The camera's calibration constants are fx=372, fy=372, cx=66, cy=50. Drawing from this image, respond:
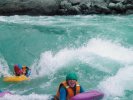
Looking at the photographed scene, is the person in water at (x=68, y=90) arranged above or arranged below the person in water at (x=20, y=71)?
above

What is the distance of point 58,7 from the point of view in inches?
962

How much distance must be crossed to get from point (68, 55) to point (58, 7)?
11.1 meters

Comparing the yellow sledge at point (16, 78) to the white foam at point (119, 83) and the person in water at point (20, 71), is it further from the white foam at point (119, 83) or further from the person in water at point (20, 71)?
the white foam at point (119, 83)

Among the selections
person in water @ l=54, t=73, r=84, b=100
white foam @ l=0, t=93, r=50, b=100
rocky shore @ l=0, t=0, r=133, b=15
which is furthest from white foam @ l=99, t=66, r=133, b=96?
rocky shore @ l=0, t=0, r=133, b=15

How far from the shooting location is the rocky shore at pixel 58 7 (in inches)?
955

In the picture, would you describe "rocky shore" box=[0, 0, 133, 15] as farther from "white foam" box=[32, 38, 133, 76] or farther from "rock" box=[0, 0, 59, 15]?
"white foam" box=[32, 38, 133, 76]

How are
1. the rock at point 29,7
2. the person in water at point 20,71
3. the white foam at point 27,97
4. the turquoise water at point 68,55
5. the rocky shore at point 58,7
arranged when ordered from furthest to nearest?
1. the rock at point 29,7
2. the rocky shore at point 58,7
3. the person in water at point 20,71
4. the turquoise water at point 68,55
5. the white foam at point 27,97

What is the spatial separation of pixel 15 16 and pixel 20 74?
12425mm

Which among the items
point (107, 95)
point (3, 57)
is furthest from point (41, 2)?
point (107, 95)

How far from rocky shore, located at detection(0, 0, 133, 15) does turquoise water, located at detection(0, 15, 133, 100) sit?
458 centimetres

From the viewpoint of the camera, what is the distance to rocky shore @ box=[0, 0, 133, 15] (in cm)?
2427

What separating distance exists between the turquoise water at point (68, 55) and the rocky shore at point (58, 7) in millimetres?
4576

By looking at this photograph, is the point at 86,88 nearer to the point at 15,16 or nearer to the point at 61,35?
the point at 61,35

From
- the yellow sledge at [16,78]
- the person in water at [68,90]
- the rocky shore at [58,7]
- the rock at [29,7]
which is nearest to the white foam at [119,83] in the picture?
the person in water at [68,90]
